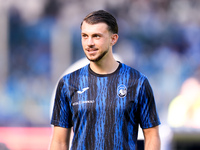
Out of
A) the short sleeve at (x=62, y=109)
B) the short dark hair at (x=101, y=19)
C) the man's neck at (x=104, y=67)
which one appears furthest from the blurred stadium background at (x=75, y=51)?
the short dark hair at (x=101, y=19)

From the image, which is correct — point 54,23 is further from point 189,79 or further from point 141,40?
point 189,79

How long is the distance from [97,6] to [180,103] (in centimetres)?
314

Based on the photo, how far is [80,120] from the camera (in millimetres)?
2566

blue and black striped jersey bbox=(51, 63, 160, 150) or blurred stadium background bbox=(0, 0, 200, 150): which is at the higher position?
blurred stadium background bbox=(0, 0, 200, 150)

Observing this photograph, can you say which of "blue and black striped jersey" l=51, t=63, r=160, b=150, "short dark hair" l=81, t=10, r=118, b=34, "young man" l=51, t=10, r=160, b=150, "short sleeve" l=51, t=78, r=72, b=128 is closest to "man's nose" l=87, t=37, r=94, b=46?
"young man" l=51, t=10, r=160, b=150

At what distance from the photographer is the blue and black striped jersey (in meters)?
2.52

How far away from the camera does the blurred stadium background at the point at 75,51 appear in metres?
9.68

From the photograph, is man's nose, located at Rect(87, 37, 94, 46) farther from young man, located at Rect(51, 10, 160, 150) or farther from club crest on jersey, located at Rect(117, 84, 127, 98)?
club crest on jersey, located at Rect(117, 84, 127, 98)

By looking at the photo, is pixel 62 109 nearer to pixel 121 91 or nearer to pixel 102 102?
pixel 102 102

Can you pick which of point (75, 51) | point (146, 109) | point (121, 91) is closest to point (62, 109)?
point (121, 91)

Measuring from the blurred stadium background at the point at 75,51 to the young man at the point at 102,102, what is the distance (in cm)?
662

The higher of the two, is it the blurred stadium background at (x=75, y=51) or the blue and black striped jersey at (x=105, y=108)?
the blurred stadium background at (x=75, y=51)

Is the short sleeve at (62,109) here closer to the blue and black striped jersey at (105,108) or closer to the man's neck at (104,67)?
the blue and black striped jersey at (105,108)

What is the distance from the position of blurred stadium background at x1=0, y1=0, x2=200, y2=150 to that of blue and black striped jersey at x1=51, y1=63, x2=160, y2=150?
663 centimetres
